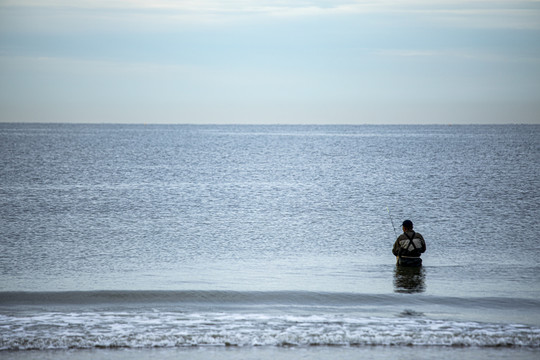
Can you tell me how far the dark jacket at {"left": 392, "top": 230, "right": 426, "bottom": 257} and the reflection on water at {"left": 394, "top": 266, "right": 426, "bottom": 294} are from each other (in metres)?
0.38

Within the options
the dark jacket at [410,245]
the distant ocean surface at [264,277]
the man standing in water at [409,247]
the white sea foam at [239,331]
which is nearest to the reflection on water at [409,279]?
the distant ocean surface at [264,277]

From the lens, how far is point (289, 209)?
25.3 meters

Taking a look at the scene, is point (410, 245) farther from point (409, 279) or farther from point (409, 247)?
point (409, 279)

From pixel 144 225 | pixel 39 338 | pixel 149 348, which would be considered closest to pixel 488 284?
pixel 149 348

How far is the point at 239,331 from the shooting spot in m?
9.05

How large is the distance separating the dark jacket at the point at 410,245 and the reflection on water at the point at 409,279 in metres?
0.38

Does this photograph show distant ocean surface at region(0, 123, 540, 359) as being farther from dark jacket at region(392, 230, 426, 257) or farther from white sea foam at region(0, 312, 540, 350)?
dark jacket at region(392, 230, 426, 257)

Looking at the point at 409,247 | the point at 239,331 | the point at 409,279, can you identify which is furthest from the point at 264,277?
the point at 239,331

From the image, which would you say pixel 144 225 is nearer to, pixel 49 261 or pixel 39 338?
pixel 49 261

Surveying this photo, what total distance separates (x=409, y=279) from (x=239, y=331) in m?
5.27

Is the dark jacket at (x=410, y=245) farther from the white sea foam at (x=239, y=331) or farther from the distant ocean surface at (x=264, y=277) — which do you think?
the white sea foam at (x=239, y=331)

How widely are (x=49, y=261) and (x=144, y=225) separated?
20.1 feet

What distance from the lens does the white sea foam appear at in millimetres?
8516

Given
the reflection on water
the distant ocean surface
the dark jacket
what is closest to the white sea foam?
the distant ocean surface
